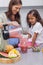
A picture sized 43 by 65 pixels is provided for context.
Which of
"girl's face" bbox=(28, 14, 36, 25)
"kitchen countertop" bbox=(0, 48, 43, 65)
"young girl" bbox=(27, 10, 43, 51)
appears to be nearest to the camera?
"kitchen countertop" bbox=(0, 48, 43, 65)

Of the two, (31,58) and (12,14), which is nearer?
(31,58)

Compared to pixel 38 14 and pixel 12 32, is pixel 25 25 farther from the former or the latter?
pixel 12 32

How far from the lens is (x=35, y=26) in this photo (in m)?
2.15

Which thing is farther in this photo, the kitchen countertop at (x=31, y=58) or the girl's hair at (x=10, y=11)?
the girl's hair at (x=10, y=11)

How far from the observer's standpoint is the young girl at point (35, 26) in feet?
6.90

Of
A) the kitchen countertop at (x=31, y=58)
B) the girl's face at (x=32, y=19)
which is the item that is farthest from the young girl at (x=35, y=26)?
the kitchen countertop at (x=31, y=58)

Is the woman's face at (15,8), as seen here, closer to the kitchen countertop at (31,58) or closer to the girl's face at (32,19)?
the girl's face at (32,19)

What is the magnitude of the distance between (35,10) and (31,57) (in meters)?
0.91

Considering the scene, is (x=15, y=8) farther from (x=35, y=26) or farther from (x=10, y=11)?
(x=35, y=26)

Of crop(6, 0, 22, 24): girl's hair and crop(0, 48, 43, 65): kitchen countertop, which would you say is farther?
crop(6, 0, 22, 24): girl's hair

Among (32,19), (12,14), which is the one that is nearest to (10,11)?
(12,14)

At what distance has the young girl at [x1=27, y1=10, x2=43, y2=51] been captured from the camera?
6.90 feet

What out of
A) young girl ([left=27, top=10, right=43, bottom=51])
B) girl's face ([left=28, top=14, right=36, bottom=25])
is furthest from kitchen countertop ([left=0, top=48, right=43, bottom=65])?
girl's face ([left=28, top=14, right=36, bottom=25])

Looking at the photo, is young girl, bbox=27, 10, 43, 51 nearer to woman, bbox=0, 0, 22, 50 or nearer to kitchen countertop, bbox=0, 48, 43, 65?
woman, bbox=0, 0, 22, 50
